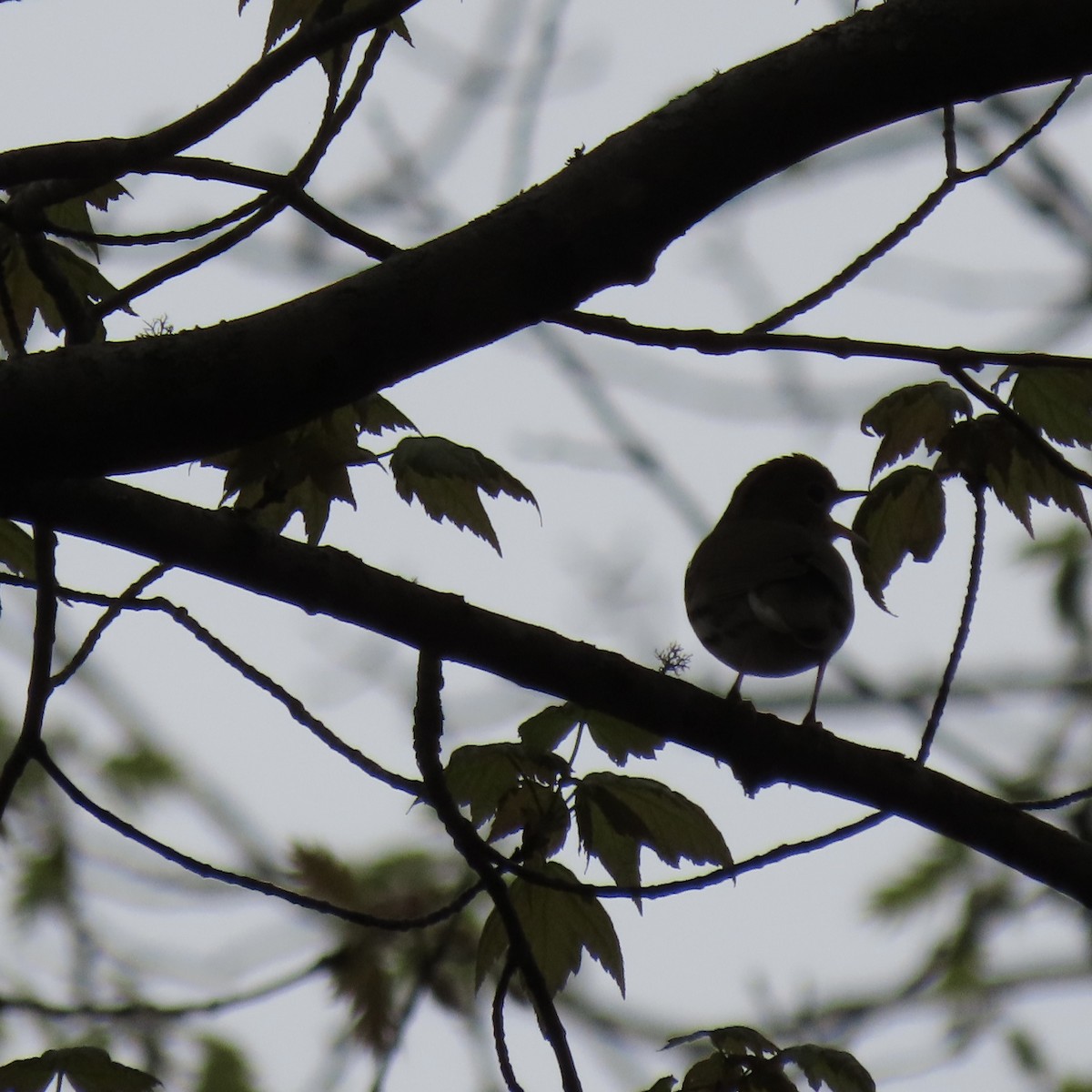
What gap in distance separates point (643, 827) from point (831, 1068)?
536mm

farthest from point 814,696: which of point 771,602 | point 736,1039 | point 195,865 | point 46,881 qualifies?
point 46,881

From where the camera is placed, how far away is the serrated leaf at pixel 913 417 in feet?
9.64

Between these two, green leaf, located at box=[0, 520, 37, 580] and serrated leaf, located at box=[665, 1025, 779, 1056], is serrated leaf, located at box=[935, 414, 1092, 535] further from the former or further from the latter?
green leaf, located at box=[0, 520, 37, 580]

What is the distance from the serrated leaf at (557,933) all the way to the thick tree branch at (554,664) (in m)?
0.37

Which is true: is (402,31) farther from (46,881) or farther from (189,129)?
(46,881)

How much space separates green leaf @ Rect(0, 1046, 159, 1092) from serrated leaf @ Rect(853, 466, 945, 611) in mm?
1744

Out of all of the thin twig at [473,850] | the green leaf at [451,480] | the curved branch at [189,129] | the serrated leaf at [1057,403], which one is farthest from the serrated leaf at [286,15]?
the serrated leaf at [1057,403]

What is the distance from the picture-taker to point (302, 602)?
2496mm

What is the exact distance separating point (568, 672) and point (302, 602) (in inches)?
19.9

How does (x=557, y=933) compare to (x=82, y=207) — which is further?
(x=82, y=207)

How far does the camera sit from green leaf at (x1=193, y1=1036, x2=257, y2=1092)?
4.89 m

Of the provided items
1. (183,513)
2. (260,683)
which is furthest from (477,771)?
(183,513)

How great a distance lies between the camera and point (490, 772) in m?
2.71

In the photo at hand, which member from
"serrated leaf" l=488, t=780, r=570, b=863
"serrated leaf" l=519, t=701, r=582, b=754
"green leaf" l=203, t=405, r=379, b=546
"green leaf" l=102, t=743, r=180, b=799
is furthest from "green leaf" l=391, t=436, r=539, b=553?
"green leaf" l=102, t=743, r=180, b=799
